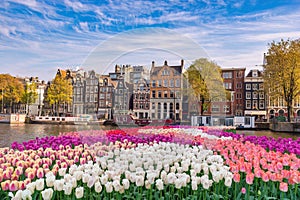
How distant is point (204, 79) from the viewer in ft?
91.0

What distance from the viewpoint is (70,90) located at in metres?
46.3

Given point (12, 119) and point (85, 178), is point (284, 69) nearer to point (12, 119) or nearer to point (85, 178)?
point (85, 178)

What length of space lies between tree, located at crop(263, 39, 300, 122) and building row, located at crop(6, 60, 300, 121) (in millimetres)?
4959

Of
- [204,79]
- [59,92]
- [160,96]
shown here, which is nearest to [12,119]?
[59,92]

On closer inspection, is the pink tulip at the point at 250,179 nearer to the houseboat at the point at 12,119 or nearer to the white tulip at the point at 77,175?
the white tulip at the point at 77,175

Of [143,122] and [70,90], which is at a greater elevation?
[70,90]

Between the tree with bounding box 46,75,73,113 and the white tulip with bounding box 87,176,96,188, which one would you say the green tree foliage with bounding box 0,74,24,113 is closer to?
the tree with bounding box 46,75,73,113

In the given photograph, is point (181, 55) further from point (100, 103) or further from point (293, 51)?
point (100, 103)

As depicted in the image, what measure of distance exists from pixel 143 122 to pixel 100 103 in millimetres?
15798

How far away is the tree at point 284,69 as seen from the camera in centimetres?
2677

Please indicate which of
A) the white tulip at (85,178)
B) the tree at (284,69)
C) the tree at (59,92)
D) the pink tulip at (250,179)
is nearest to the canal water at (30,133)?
the tree at (284,69)

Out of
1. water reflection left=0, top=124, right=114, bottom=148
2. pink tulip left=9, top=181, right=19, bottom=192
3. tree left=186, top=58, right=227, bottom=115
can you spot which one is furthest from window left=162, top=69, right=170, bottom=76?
pink tulip left=9, top=181, right=19, bottom=192

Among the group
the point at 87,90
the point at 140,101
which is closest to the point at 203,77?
the point at 140,101

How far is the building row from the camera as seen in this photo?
3528 cm
